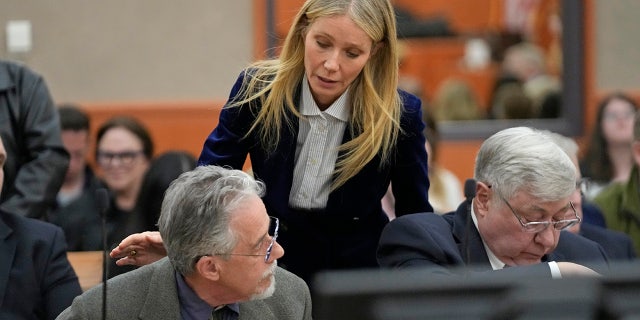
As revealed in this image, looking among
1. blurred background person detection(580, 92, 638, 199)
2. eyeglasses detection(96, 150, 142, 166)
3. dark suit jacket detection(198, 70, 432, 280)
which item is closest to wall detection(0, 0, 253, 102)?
eyeglasses detection(96, 150, 142, 166)

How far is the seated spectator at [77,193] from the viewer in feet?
18.2

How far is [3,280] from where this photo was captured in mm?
3338

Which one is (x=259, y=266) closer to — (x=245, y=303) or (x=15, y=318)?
(x=245, y=303)

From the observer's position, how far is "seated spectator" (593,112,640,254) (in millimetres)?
5004

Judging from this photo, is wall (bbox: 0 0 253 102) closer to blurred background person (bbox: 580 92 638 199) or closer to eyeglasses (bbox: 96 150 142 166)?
eyeglasses (bbox: 96 150 142 166)

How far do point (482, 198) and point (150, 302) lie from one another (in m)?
1.00

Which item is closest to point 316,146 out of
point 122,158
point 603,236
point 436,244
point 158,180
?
point 436,244

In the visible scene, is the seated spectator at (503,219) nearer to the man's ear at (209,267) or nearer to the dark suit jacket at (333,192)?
the dark suit jacket at (333,192)

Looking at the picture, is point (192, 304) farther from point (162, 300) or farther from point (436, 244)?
point (436, 244)

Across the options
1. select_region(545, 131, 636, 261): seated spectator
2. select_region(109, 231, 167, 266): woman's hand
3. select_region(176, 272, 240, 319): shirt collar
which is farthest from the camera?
select_region(545, 131, 636, 261): seated spectator

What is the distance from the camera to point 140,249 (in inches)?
124

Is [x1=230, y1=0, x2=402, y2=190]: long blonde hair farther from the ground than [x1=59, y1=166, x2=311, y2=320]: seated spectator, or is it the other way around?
[x1=230, y1=0, x2=402, y2=190]: long blonde hair

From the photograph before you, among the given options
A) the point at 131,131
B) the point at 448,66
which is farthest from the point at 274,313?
the point at 448,66

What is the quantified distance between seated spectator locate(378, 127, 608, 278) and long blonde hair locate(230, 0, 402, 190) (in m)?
0.22
